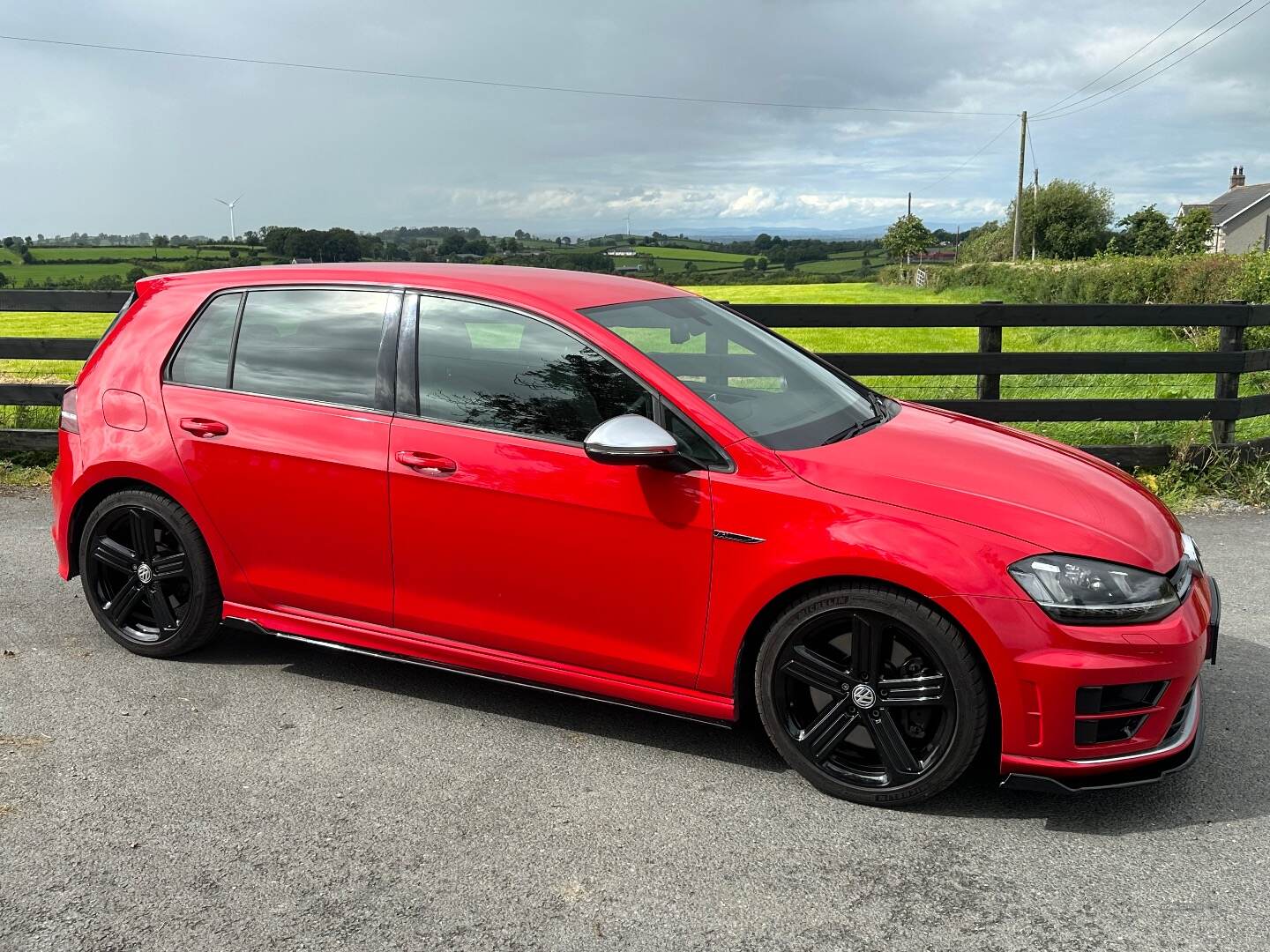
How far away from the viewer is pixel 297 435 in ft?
13.4

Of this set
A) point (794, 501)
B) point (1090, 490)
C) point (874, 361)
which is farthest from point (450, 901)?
point (874, 361)

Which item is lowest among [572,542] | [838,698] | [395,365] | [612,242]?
[838,698]

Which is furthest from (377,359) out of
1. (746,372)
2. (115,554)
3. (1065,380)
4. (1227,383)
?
(1065,380)

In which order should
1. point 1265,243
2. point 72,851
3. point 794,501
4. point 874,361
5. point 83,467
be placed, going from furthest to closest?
point 1265,243 → point 874,361 → point 83,467 → point 794,501 → point 72,851

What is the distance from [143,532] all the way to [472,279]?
181 centimetres

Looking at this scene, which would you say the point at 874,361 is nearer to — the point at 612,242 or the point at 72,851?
the point at 612,242

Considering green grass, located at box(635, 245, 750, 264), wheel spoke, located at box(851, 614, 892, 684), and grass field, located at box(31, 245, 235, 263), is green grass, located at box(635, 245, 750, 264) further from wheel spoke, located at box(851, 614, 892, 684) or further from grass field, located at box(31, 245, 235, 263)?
wheel spoke, located at box(851, 614, 892, 684)

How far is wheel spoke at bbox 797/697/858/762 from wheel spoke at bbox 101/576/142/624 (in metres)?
2.93

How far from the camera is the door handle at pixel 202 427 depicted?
4234 mm

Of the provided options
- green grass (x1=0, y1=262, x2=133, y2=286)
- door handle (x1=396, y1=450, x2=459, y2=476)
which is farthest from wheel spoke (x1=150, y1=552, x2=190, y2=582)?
green grass (x1=0, y1=262, x2=133, y2=286)

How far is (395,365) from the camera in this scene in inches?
157

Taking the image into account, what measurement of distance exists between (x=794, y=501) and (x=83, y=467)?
3101mm

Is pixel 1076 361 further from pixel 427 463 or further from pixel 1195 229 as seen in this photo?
pixel 1195 229

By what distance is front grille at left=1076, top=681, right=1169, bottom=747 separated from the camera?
10.2 feet
